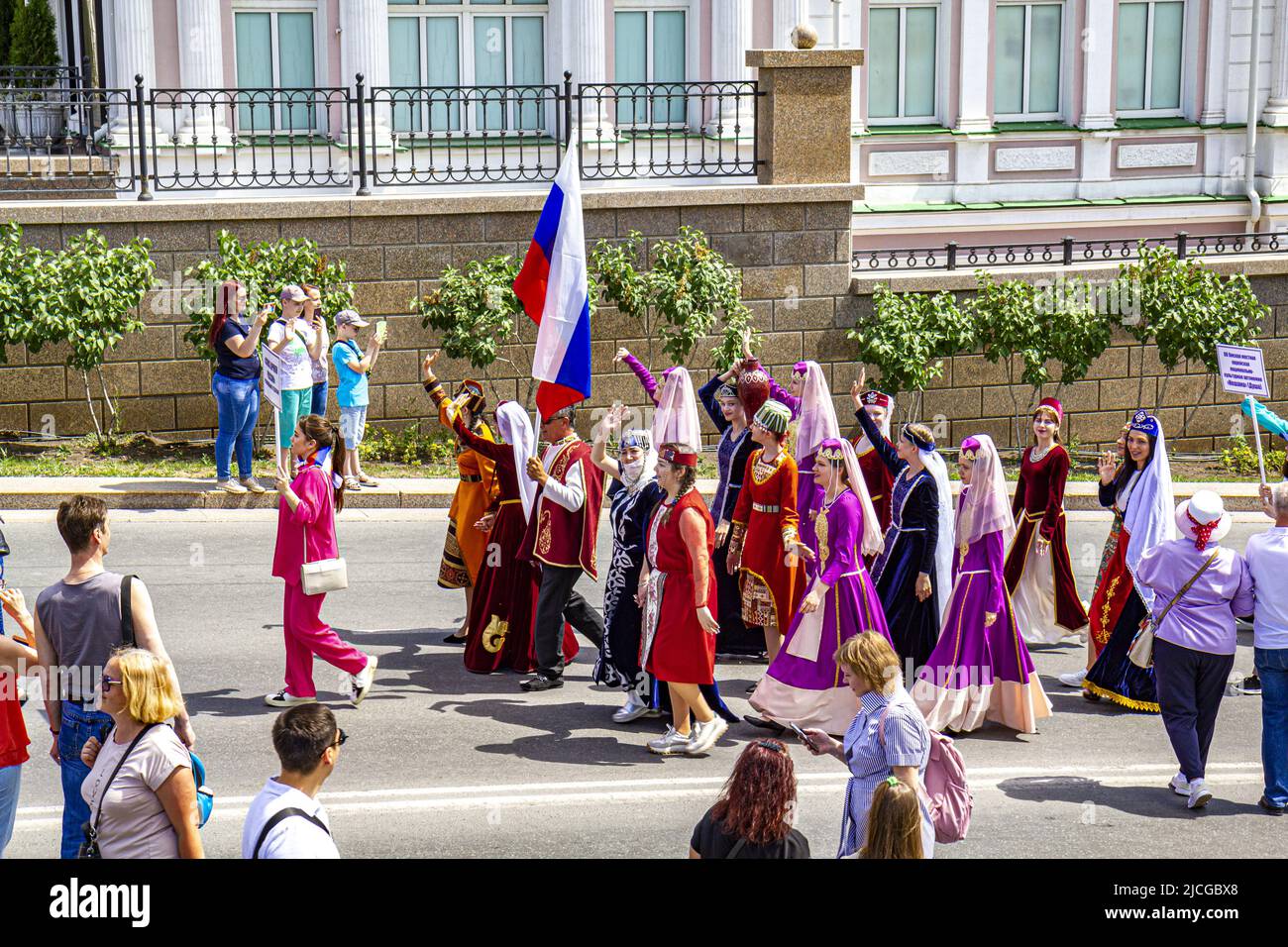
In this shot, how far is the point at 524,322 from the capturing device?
685 inches

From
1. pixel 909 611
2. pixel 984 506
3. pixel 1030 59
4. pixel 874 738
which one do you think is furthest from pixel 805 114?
pixel 874 738

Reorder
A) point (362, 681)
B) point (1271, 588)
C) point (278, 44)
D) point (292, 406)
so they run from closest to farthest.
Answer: point (1271, 588)
point (362, 681)
point (292, 406)
point (278, 44)

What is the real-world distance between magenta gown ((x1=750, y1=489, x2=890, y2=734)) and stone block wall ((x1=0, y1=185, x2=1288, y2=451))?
839cm

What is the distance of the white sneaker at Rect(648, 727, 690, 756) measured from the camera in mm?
9297

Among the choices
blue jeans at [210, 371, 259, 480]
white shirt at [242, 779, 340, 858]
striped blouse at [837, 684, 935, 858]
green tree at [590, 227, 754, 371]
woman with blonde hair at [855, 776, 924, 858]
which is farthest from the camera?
green tree at [590, 227, 754, 371]

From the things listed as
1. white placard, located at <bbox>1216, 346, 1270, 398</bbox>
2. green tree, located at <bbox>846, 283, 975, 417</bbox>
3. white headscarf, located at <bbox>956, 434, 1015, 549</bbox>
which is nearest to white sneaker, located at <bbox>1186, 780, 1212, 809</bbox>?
white headscarf, located at <bbox>956, 434, 1015, 549</bbox>

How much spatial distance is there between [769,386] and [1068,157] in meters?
13.5

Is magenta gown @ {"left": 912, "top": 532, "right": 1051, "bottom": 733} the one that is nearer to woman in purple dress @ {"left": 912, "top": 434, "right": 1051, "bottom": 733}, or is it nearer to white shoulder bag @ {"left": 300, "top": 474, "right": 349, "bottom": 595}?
woman in purple dress @ {"left": 912, "top": 434, "right": 1051, "bottom": 733}

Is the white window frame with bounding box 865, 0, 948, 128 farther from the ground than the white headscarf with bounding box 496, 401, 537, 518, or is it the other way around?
the white window frame with bounding box 865, 0, 948, 128

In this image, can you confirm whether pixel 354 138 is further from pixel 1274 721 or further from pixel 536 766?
pixel 1274 721

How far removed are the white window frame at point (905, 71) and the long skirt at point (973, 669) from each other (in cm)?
1427

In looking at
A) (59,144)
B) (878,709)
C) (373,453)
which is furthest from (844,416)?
(878,709)

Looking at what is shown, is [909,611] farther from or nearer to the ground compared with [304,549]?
nearer to the ground

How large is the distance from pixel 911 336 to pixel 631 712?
8.84 meters
